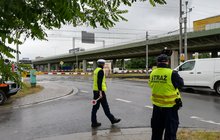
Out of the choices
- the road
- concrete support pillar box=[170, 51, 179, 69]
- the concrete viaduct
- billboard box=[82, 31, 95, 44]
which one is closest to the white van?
the road

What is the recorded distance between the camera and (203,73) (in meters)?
14.7

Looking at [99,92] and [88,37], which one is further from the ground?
[88,37]

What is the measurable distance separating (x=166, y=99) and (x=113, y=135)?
2.04m

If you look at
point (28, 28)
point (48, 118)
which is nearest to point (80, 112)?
point (48, 118)

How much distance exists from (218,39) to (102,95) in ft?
115

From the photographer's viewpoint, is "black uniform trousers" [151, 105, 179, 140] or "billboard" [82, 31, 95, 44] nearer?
"black uniform trousers" [151, 105, 179, 140]

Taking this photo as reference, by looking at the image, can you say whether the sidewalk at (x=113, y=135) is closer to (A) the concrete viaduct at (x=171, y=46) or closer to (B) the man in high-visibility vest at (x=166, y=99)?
(B) the man in high-visibility vest at (x=166, y=99)

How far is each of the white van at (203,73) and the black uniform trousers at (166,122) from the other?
1064cm

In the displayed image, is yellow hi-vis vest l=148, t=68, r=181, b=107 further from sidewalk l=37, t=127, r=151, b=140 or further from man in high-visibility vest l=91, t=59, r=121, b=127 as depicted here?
man in high-visibility vest l=91, t=59, r=121, b=127

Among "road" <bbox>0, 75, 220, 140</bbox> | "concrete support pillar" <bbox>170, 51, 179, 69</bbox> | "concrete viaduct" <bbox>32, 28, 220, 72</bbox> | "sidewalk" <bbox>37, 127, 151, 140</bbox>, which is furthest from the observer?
"concrete support pillar" <bbox>170, 51, 179, 69</bbox>

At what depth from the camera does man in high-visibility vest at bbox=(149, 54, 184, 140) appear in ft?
13.9

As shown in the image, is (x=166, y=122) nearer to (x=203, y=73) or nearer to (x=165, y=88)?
(x=165, y=88)

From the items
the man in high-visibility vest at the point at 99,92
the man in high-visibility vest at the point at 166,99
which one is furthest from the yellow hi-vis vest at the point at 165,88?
the man in high-visibility vest at the point at 99,92

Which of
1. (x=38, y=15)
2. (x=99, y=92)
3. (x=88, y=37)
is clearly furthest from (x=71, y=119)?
(x=88, y=37)
